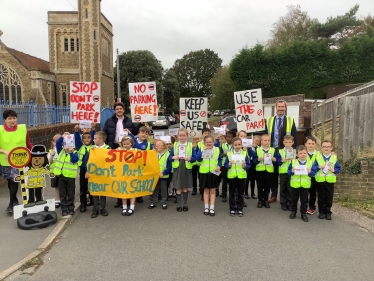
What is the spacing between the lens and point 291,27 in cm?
4481

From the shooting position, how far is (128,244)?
4.93 metres

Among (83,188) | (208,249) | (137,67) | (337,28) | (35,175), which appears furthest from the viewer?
(137,67)

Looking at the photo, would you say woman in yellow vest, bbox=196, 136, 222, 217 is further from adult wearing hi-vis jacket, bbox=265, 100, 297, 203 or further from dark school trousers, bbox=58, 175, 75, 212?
dark school trousers, bbox=58, 175, 75, 212

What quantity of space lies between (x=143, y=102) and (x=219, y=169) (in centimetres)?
314

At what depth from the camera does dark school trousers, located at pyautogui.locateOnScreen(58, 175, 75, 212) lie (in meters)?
6.22

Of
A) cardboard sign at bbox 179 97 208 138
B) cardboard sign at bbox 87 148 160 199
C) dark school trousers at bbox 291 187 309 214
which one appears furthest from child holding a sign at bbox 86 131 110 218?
dark school trousers at bbox 291 187 309 214

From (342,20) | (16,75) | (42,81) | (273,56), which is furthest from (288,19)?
(16,75)

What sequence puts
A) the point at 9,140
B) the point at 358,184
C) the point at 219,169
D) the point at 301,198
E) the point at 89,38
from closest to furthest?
1. the point at 9,140
2. the point at 301,198
3. the point at 219,169
4. the point at 358,184
5. the point at 89,38

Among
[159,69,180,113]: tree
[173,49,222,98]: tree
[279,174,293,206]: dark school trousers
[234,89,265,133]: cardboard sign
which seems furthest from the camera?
[173,49,222,98]: tree

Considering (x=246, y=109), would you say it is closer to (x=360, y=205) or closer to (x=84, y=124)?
(x=360, y=205)

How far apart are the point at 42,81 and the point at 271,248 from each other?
136 ft

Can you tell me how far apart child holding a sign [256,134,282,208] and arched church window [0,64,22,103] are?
131ft

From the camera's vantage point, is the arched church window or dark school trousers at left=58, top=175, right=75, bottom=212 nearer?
dark school trousers at left=58, top=175, right=75, bottom=212

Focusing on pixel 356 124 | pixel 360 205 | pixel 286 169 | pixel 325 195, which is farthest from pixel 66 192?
pixel 356 124
